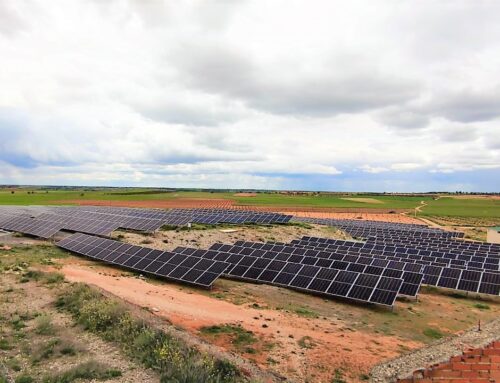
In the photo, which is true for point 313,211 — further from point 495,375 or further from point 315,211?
point 495,375

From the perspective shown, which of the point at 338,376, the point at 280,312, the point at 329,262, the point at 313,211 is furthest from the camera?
the point at 313,211

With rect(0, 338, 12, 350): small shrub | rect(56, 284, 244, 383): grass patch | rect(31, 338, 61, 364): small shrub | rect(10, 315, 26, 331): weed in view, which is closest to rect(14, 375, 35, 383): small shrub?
rect(31, 338, 61, 364): small shrub

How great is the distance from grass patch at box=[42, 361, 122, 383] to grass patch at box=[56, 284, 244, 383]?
0.99 metres

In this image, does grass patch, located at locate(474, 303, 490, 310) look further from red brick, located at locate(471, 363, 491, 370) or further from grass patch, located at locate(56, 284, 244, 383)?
grass patch, located at locate(56, 284, 244, 383)

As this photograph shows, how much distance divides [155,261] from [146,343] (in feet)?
45.6

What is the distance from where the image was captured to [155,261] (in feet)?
83.7

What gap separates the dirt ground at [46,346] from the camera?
10562 millimetres

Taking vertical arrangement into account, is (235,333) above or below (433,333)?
above

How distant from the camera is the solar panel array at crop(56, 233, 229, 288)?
2277cm

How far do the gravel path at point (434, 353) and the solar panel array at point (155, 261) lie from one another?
11.6 m

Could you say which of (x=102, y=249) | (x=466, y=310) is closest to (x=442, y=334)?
(x=466, y=310)

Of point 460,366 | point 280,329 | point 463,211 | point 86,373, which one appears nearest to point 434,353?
point 460,366

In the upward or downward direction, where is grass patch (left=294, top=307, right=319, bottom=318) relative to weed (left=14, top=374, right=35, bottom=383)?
downward

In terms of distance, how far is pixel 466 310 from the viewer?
2192 centimetres
